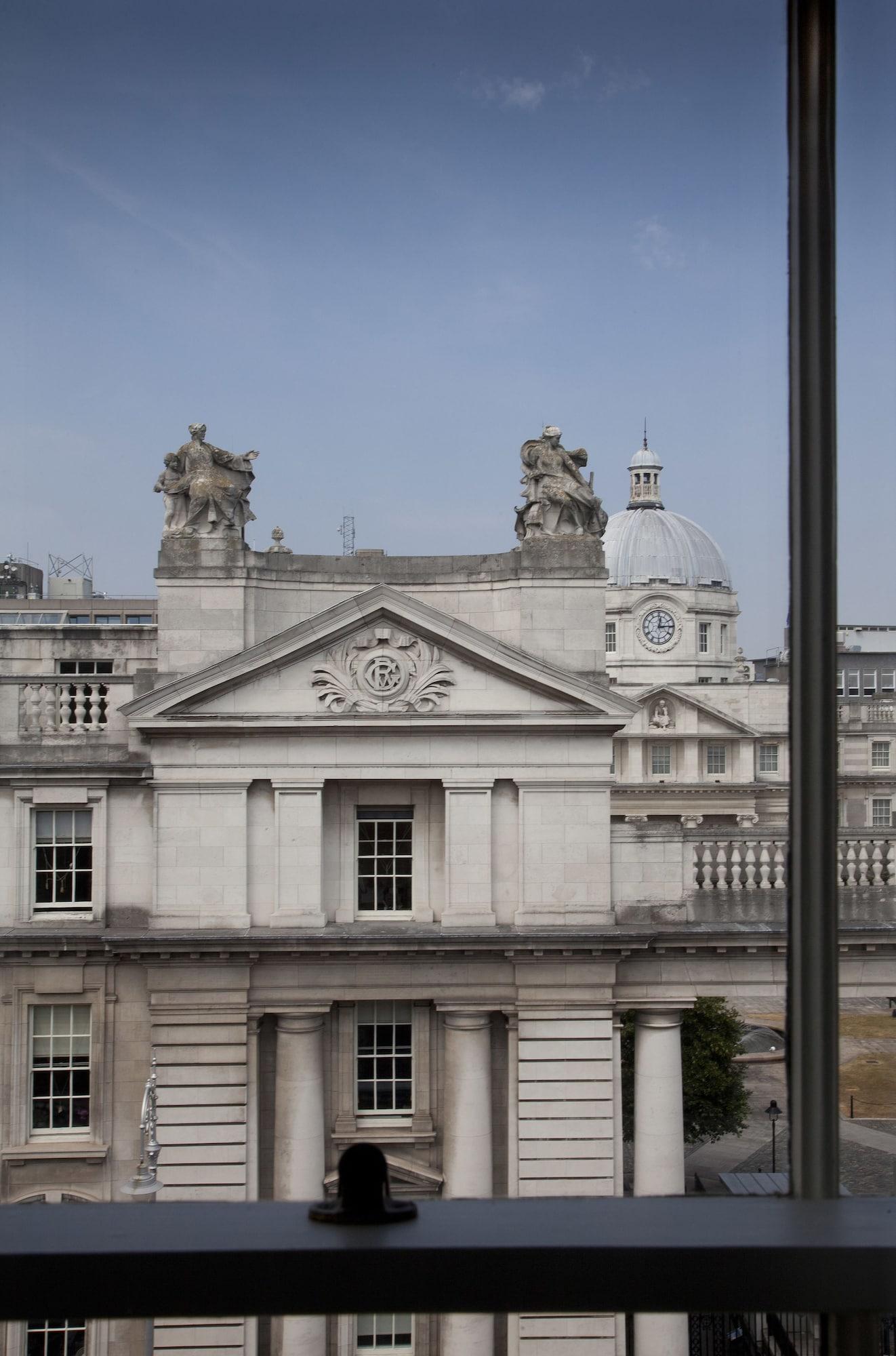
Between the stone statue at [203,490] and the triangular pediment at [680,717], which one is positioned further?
the triangular pediment at [680,717]

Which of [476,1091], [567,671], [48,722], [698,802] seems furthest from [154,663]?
[698,802]

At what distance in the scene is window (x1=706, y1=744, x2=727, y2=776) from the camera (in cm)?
2842

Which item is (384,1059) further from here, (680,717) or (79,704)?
(680,717)

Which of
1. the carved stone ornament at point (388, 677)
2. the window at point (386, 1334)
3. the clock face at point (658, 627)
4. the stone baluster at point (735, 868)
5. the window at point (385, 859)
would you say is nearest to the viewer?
the window at point (386, 1334)

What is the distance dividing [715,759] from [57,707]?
68.6 feet

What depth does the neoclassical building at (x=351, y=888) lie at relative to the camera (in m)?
9.99

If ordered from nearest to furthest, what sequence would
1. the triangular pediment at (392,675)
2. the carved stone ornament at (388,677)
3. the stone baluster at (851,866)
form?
the stone baluster at (851,866) → the triangular pediment at (392,675) → the carved stone ornament at (388,677)

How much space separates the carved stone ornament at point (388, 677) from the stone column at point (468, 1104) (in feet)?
8.13

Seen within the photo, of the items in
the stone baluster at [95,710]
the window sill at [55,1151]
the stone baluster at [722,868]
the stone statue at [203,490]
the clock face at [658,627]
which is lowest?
the window sill at [55,1151]

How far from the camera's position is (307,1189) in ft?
33.1

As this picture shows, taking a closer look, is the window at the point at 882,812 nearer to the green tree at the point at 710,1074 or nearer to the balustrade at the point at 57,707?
the balustrade at the point at 57,707

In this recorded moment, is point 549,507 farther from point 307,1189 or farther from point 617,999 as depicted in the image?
point 307,1189

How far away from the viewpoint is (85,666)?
1121 centimetres

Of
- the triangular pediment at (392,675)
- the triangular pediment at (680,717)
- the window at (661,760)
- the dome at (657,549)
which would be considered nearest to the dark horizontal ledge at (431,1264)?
the triangular pediment at (392,675)
